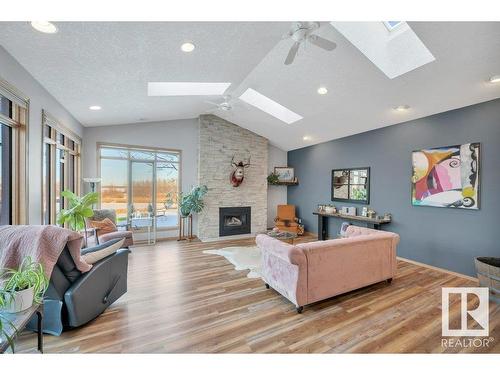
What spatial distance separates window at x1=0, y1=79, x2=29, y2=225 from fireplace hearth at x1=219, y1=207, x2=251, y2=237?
4155mm

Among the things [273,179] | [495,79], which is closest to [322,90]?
[495,79]

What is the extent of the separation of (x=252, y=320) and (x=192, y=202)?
3779 mm

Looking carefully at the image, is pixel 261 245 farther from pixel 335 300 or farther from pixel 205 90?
pixel 205 90

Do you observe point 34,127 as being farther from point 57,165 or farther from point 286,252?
point 286,252

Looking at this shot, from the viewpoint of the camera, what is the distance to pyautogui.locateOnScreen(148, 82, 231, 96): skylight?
13.0 feet

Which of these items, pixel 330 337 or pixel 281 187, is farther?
pixel 281 187

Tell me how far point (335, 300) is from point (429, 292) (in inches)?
53.2

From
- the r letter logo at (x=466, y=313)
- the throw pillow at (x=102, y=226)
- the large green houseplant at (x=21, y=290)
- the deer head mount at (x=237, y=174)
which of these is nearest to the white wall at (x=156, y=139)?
the deer head mount at (x=237, y=174)

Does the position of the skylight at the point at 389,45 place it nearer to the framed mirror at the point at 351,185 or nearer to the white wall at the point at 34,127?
the framed mirror at the point at 351,185

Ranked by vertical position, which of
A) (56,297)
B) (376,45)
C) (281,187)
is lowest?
(56,297)

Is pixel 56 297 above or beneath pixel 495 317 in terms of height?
above

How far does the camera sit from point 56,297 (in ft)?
6.39
